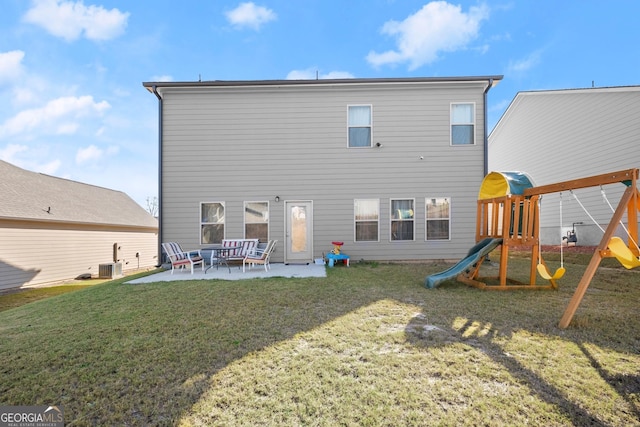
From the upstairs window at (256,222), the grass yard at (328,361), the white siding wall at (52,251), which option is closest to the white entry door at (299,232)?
the upstairs window at (256,222)

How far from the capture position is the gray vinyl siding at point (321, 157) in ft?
29.6

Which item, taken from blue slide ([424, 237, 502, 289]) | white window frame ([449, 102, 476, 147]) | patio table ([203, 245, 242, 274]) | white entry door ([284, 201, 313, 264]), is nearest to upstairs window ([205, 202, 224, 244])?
patio table ([203, 245, 242, 274])

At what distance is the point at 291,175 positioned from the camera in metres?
9.12

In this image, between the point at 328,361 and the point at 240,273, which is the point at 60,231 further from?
the point at 328,361

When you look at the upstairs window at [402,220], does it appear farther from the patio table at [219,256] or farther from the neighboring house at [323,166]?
the patio table at [219,256]

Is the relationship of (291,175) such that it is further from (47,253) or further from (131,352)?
(47,253)

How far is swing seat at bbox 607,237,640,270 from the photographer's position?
3490mm

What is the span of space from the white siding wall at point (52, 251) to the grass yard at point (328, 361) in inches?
314

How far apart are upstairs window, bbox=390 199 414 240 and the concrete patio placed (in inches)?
110

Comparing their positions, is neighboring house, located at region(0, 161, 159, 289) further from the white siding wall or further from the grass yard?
the grass yard

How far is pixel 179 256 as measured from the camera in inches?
317

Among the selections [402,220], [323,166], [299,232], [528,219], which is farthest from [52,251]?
[528,219]

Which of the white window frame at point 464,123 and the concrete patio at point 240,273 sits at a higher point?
the white window frame at point 464,123

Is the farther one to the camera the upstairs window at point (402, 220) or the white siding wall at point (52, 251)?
the white siding wall at point (52, 251)
